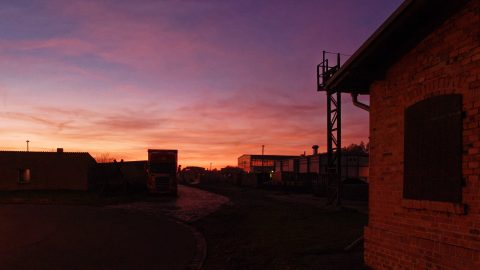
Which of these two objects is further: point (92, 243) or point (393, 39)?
point (92, 243)

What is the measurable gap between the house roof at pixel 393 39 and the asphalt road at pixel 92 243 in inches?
228

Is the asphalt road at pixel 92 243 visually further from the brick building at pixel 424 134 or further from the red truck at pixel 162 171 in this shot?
the red truck at pixel 162 171

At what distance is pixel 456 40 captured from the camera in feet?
23.7

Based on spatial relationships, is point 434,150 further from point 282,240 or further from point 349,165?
point 349,165

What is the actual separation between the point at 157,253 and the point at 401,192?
673 centimetres

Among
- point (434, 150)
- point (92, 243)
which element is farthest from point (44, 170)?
point (434, 150)

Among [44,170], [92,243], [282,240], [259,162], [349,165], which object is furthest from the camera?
[259,162]

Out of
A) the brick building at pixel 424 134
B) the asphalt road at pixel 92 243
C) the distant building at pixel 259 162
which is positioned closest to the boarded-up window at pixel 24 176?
the asphalt road at pixel 92 243

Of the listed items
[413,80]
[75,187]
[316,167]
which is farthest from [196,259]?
[316,167]

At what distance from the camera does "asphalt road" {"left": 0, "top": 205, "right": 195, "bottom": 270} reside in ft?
35.9

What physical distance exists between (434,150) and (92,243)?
10.2 m

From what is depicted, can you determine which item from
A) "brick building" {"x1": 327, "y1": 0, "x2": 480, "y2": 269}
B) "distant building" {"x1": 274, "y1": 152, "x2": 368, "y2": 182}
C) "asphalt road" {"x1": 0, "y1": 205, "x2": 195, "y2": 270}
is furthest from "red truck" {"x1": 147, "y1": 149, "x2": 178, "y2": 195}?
"brick building" {"x1": 327, "y1": 0, "x2": 480, "y2": 269}

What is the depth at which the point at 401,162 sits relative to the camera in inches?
340

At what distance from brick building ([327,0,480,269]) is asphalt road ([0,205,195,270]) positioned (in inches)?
198
